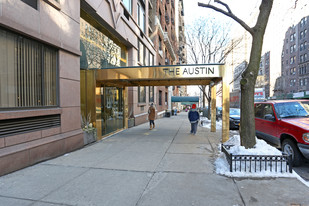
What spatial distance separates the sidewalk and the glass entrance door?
11.0 ft

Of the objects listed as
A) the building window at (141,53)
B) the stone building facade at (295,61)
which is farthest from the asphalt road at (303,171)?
the stone building facade at (295,61)

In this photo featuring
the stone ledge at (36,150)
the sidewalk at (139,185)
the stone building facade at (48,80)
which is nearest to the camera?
the sidewalk at (139,185)

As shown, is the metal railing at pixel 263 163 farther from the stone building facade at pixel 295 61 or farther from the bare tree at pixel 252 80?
the stone building facade at pixel 295 61

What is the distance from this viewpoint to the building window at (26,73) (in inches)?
180

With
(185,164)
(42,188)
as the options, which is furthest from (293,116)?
(42,188)

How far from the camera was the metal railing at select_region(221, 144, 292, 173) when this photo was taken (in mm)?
4259

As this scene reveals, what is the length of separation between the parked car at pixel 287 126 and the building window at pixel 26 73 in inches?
274

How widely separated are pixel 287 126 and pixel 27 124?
7.11m

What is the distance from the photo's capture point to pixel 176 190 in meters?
3.58

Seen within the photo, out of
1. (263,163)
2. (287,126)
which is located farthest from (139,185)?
(287,126)

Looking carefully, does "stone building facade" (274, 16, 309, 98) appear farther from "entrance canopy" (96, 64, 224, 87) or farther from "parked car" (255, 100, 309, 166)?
"parked car" (255, 100, 309, 166)

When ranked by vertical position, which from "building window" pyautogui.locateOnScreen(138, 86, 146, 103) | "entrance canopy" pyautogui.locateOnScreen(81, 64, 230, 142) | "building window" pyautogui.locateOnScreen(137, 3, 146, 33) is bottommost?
"building window" pyautogui.locateOnScreen(138, 86, 146, 103)

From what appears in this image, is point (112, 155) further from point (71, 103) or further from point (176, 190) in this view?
point (176, 190)

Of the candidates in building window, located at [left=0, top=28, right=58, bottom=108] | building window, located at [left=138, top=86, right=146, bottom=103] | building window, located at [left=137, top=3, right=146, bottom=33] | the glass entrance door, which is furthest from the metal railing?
building window, located at [left=137, top=3, right=146, bottom=33]
